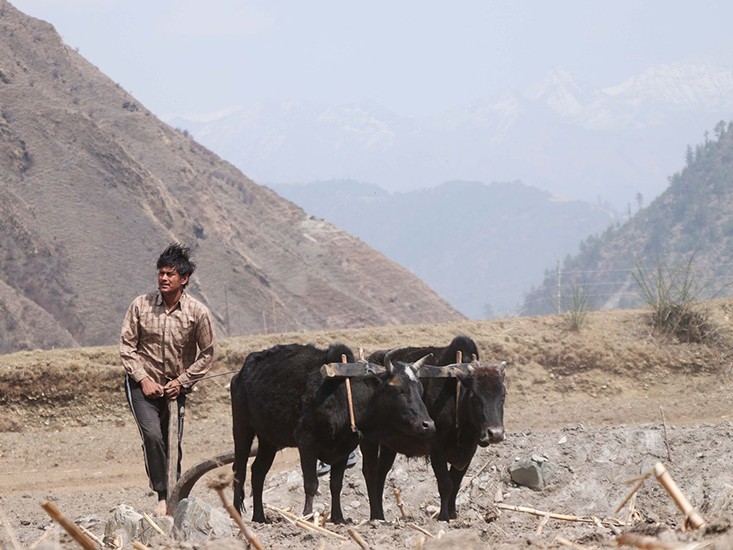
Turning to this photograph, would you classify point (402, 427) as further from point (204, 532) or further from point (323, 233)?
point (323, 233)

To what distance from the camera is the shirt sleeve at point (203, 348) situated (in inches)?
390

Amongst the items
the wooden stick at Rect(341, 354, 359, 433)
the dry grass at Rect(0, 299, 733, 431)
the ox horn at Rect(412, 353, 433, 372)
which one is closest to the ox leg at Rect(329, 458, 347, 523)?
the wooden stick at Rect(341, 354, 359, 433)

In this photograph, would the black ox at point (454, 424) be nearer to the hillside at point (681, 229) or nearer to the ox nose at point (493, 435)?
the ox nose at point (493, 435)

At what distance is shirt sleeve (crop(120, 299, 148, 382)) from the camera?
9.78 m

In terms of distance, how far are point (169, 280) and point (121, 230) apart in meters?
37.9

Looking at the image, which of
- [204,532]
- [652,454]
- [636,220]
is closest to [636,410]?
[652,454]

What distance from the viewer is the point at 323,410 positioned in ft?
37.3

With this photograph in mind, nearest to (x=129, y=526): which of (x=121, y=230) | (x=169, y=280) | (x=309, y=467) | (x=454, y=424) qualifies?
(x=169, y=280)

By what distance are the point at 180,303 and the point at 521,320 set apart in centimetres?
1882

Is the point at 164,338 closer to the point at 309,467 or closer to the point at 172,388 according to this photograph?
the point at 172,388

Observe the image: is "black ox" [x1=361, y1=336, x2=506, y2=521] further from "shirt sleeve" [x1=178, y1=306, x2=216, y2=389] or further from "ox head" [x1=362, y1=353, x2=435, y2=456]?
"shirt sleeve" [x1=178, y1=306, x2=216, y2=389]

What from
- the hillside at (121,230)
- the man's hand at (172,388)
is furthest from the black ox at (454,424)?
the hillside at (121,230)

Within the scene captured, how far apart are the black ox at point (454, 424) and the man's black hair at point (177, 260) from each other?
297 cm

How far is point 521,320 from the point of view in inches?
1105
